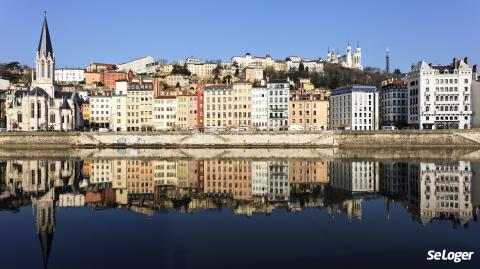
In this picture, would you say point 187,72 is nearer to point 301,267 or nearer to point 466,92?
point 466,92

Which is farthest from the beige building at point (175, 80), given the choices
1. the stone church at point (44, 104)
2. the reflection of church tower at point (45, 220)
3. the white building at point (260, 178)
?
the reflection of church tower at point (45, 220)

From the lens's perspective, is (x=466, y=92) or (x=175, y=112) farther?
(x=175, y=112)

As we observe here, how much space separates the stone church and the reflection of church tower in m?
60.7

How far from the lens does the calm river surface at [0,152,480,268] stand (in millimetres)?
15625

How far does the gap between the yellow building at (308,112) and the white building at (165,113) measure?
69.9 feet

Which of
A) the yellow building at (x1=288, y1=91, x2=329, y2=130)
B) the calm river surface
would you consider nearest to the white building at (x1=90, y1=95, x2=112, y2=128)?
the yellow building at (x1=288, y1=91, x2=329, y2=130)

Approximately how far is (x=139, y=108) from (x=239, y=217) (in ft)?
232

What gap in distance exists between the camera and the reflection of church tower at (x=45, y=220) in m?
17.0

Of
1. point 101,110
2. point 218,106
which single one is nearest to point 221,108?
point 218,106

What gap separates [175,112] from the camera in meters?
90.0

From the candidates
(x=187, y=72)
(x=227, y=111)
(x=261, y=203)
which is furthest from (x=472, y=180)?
(x=187, y=72)

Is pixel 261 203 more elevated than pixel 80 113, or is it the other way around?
pixel 80 113

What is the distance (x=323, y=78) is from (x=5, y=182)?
111 meters

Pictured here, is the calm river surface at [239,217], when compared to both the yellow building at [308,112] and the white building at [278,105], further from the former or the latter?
the yellow building at [308,112]
